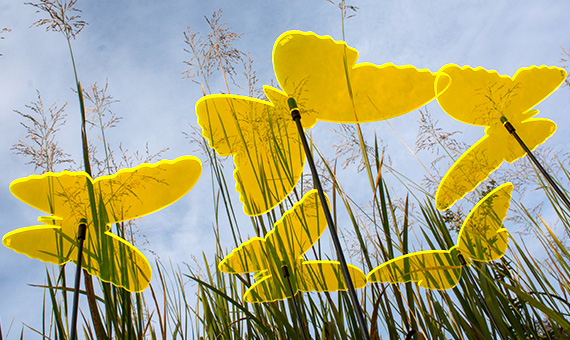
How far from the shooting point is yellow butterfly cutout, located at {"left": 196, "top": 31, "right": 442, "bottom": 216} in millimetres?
909

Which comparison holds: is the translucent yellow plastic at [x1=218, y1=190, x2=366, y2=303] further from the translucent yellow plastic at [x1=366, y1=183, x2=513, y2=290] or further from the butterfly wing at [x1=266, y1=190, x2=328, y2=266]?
the translucent yellow plastic at [x1=366, y1=183, x2=513, y2=290]

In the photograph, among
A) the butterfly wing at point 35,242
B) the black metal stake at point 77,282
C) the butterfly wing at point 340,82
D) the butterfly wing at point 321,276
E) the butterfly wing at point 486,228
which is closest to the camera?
the black metal stake at point 77,282

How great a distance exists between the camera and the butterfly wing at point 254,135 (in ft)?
3.06

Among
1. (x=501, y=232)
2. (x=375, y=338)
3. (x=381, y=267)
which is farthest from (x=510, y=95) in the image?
(x=375, y=338)

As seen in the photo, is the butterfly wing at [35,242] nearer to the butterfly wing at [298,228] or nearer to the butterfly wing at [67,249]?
the butterfly wing at [67,249]

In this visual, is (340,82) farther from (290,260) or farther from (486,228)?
(486,228)

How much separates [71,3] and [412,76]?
974mm

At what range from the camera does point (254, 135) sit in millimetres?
973

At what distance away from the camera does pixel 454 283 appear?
136 cm

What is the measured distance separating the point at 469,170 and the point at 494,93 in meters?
0.29

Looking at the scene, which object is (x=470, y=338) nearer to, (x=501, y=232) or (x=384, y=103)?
(x=501, y=232)

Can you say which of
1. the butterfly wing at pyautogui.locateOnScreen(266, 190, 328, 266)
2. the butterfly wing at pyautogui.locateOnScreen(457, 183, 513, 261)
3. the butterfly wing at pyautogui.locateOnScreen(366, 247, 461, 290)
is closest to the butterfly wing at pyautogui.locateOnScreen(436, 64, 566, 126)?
the butterfly wing at pyautogui.locateOnScreen(457, 183, 513, 261)

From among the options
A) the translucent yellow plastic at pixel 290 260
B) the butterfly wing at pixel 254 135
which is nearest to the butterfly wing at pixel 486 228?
the translucent yellow plastic at pixel 290 260

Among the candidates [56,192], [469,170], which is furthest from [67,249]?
[469,170]
